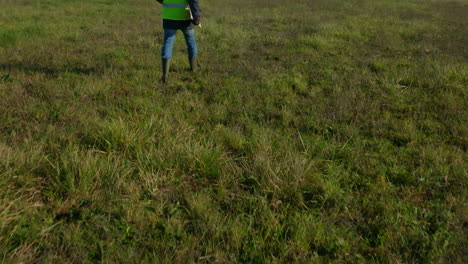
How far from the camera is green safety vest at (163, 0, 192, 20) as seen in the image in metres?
6.23

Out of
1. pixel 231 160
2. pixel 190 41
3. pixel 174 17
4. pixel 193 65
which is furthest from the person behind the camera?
pixel 193 65

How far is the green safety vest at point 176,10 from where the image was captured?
6.23 meters

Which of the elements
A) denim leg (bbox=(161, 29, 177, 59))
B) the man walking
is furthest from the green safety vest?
denim leg (bbox=(161, 29, 177, 59))

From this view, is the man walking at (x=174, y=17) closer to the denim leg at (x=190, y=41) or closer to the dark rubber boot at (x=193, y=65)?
the denim leg at (x=190, y=41)

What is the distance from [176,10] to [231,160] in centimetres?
384

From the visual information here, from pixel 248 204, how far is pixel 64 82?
15.3ft

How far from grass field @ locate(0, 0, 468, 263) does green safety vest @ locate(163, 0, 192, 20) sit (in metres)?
1.16

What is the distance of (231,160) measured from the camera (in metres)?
3.62

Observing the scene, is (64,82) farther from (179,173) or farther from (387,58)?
(387,58)

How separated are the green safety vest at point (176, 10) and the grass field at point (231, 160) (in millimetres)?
1158

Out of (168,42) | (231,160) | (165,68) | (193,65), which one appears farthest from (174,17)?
(231,160)

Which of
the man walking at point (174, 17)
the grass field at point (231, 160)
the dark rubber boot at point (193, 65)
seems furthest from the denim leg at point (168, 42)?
the dark rubber boot at point (193, 65)

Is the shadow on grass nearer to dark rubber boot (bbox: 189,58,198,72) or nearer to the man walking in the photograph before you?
the man walking

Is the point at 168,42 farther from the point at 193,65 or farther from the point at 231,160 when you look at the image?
the point at 231,160
